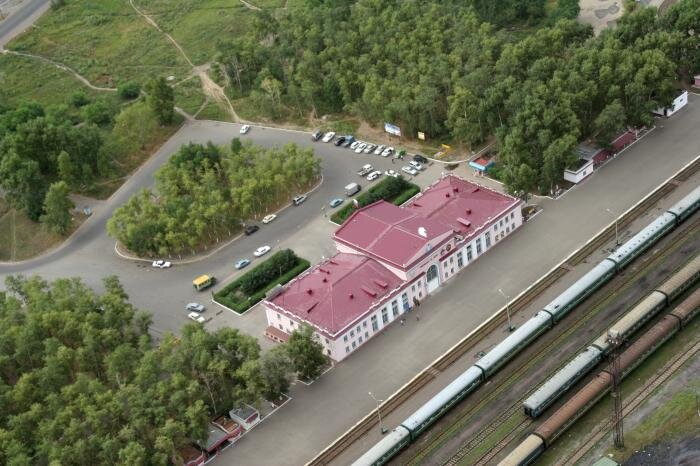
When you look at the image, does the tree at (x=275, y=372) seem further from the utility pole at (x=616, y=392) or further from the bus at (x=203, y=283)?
the utility pole at (x=616, y=392)

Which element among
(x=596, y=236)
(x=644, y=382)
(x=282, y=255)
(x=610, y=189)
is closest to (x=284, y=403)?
(x=282, y=255)

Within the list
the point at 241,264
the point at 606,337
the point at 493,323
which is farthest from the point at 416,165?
the point at 606,337

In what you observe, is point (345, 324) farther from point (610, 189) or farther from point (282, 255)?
point (610, 189)

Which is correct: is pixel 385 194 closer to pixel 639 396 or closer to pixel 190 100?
pixel 639 396

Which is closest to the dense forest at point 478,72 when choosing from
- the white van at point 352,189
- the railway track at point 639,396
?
the white van at point 352,189

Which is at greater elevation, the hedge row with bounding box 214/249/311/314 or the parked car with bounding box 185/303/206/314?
the hedge row with bounding box 214/249/311/314

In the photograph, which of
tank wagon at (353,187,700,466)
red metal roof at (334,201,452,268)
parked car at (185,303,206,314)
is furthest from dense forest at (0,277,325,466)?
red metal roof at (334,201,452,268)

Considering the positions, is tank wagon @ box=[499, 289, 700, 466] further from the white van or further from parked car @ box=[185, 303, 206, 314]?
the white van
